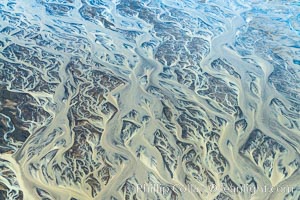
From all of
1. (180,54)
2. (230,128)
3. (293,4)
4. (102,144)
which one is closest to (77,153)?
(102,144)

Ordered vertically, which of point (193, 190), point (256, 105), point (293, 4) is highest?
point (293, 4)

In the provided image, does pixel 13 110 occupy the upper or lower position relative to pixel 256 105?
lower

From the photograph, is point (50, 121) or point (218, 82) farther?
point (218, 82)

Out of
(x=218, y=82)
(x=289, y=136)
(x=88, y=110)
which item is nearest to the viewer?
(x=289, y=136)

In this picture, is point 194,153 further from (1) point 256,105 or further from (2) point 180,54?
(2) point 180,54

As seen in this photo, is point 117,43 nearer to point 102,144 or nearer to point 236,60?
point 236,60

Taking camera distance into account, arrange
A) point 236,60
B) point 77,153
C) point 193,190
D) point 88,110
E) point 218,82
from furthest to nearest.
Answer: point 236,60
point 218,82
point 88,110
point 77,153
point 193,190
